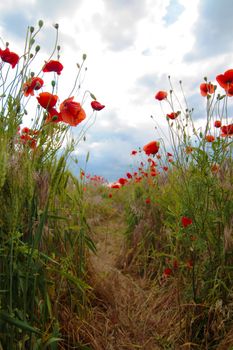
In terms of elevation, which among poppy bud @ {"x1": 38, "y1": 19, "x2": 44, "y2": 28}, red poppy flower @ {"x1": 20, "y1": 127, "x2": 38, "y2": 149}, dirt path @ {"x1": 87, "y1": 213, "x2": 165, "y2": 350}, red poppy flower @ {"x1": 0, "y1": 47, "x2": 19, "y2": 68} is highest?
poppy bud @ {"x1": 38, "y1": 19, "x2": 44, "y2": 28}

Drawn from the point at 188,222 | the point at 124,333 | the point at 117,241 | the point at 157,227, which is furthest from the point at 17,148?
the point at 117,241

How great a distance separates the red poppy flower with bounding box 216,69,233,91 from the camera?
2.22 meters

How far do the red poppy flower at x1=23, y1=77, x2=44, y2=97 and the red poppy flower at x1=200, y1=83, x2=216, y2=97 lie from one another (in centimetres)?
105

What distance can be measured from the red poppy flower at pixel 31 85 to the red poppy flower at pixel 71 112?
157 mm

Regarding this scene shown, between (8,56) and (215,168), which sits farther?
(215,168)

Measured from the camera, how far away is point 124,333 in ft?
6.91

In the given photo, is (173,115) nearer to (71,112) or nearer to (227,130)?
(227,130)

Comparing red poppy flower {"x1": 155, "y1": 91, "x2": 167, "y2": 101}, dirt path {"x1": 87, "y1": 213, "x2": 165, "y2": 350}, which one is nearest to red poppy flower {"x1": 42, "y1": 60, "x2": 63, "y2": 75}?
red poppy flower {"x1": 155, "y1": 91, "x2": 167, "y2": 101}

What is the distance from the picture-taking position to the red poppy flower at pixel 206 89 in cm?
226

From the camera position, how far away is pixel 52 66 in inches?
74.4

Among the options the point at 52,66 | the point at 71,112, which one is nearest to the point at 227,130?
the point at 71,112

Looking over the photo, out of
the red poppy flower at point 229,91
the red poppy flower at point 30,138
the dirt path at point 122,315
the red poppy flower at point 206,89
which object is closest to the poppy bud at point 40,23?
the red poppy flower at point 30,138

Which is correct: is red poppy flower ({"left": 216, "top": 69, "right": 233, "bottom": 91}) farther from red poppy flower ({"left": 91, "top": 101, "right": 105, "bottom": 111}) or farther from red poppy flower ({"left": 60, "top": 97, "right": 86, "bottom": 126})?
red poppy flower ({"left": 60, "top": 97, "right": 86, "bottom": 126})

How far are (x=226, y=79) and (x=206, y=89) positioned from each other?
0.15 m
